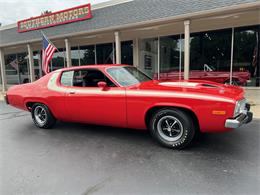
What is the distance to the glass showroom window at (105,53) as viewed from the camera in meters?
12.8

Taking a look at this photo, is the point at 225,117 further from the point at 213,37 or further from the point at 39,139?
the point at 213,37

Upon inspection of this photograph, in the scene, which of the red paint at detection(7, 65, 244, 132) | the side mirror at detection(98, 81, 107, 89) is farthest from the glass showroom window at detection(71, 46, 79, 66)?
the side mirror at detection(98, 81, 107, 89)

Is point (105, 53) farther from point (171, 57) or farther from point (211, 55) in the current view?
point (211, 55)

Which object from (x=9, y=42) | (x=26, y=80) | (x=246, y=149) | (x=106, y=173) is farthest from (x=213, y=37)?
(x=26, y=80)

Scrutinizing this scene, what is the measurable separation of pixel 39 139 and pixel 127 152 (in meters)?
2.08

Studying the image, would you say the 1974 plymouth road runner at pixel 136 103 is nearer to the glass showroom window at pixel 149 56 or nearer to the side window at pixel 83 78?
the side window at pixel 83 78

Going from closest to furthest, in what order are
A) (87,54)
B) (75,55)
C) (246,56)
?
1. (246,56)
2. (87,54)
3. (75,55)

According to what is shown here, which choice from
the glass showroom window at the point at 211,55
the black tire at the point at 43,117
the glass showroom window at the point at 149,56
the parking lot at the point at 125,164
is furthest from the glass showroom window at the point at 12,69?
the parking lot at the point at 125,164

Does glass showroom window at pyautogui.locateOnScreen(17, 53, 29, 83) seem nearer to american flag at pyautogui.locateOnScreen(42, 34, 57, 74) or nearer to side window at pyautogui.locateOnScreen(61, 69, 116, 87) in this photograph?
american flag at pyautogui.locateOnScreen(42, 34, 57, 74)

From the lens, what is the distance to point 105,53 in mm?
13164

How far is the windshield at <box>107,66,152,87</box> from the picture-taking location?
3873 mm

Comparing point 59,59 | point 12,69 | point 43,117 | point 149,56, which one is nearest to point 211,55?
point 149,56

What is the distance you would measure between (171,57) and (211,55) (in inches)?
86.6

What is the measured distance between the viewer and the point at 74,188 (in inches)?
92.0
